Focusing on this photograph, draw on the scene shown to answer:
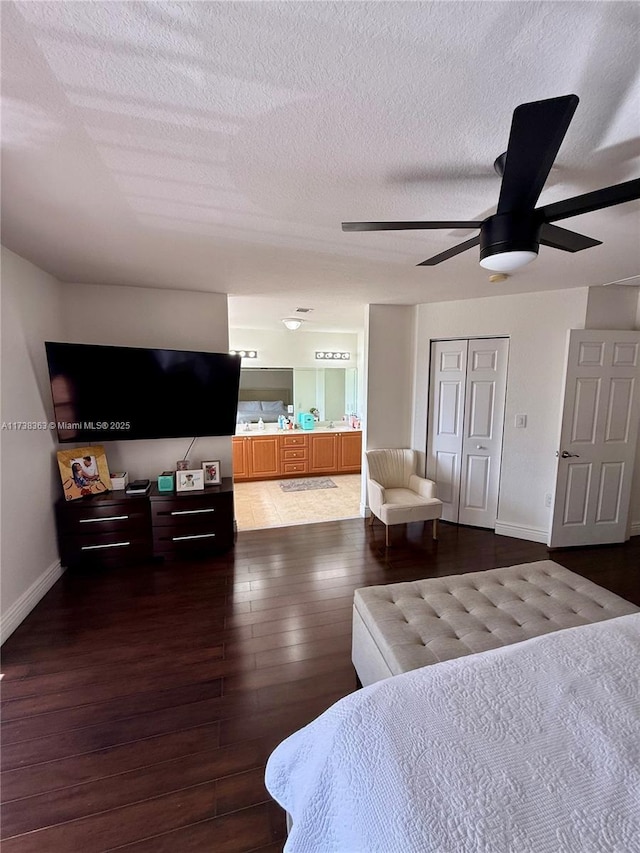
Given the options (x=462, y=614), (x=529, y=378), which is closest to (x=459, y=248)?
(x=462, y=614)

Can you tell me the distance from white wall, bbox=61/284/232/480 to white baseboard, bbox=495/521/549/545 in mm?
2931

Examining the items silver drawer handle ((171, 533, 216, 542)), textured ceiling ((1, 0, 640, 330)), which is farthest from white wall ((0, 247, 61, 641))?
silver drawer handle ((171, 533, 216, 542))

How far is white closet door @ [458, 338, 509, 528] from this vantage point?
3.88 m

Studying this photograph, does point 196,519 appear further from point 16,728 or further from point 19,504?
point 16,728

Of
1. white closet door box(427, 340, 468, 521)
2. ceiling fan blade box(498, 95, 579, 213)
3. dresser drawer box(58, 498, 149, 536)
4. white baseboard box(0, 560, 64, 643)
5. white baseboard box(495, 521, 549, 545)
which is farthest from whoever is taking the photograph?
white closet door box(427, 340, 468, 521)

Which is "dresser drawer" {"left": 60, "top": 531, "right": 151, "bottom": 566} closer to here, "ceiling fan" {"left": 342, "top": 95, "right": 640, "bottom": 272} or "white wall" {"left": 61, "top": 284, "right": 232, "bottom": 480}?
"white wall" {"left": 61, "top": 284, "right": 232, "bottom": 480}

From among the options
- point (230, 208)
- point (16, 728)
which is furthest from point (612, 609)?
point (16, 728)

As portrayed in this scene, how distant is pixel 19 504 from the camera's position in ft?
8.20

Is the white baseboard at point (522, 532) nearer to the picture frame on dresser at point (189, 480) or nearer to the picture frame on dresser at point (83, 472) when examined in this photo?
the picture frame on dresser at point (189, 480)

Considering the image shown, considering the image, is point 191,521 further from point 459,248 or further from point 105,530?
point 459,248

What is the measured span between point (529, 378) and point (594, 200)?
2.76 metres

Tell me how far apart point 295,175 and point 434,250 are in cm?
121

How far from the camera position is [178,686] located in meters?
1.96

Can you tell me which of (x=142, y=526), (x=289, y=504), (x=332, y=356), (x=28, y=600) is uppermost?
(x=332, y=356)
